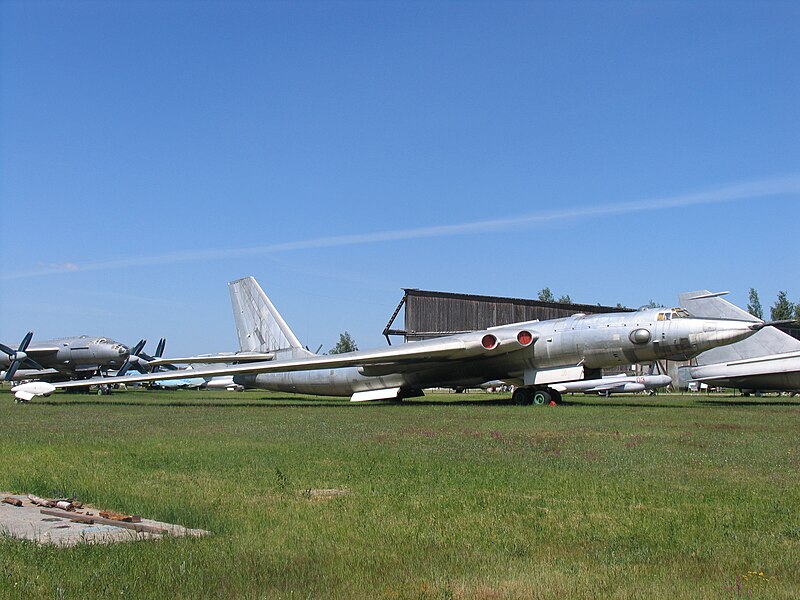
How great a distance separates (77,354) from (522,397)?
106ft

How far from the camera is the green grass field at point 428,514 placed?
4574 millimetres

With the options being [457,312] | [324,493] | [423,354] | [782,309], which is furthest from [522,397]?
[782,309]

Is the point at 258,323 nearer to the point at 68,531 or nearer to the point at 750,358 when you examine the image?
the point at 750,358

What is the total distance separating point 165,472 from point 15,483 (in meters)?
1.52

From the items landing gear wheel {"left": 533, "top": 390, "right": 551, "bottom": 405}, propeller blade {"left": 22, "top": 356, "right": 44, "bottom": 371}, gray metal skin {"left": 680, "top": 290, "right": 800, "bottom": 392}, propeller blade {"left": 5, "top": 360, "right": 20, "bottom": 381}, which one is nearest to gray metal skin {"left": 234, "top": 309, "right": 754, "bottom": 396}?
landing gear wheel {"left": 533, "top": 390, "right": 551, "bottom": 405}

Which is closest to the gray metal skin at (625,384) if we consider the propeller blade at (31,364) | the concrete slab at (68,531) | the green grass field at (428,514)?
the propeller blade at (31,364)

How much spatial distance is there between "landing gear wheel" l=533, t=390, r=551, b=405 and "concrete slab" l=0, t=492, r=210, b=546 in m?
20.9

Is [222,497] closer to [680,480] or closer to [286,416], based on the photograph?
[680,480]

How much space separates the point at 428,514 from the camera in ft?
21.3

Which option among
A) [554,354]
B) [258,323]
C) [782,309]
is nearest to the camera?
[554,354]

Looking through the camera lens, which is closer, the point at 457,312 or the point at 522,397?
the point at 522,397

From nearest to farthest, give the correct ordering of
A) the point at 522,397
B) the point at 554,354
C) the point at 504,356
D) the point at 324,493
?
the point at 324,493 → the point at 554,354 → the point at 504,356 → the point at 522,397

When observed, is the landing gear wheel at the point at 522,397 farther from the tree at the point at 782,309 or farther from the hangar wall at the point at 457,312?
the tree at the point at 782,309

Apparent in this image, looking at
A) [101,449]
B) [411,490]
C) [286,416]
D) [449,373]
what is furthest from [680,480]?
[449,373]
